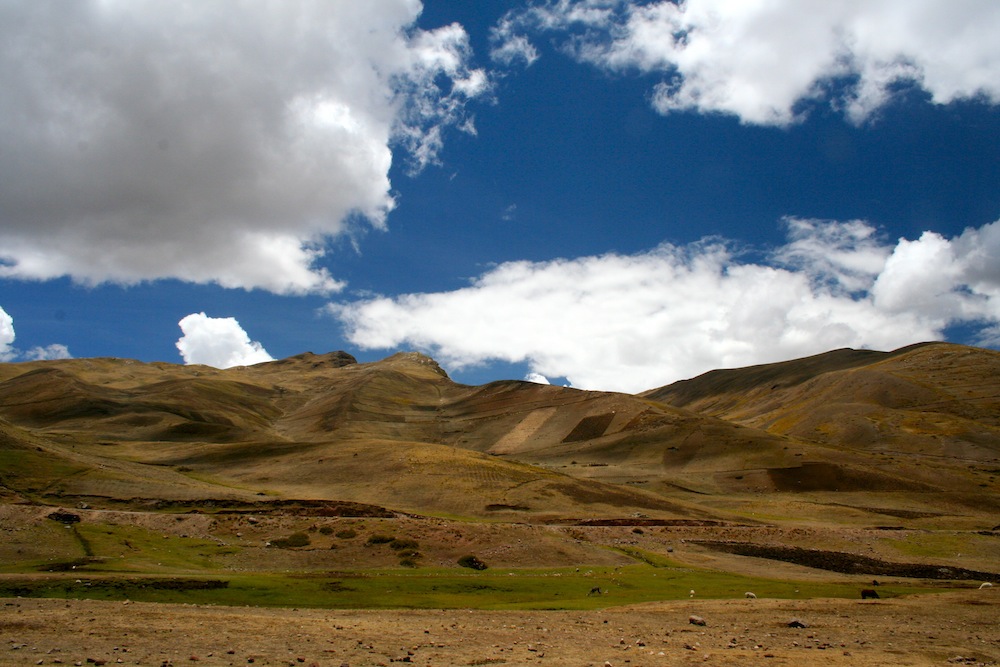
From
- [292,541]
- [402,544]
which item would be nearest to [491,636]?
[402,544]

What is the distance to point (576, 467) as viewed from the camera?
→ 15788 cm

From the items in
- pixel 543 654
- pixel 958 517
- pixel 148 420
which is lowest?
pixel 958 517

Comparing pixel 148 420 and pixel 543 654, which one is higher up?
pixel 148 420

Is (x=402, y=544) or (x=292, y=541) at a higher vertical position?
(x=292, y=541)

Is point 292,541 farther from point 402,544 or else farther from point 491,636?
point 491,636

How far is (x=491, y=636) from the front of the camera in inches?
1057

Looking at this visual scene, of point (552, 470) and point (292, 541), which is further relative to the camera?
point (552, 470)

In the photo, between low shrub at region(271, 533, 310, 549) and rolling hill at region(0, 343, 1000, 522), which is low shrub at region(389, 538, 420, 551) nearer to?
low shrub at region(271, 533, 310, 549)

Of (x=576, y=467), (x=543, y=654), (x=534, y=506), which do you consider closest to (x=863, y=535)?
(x=534, y=506)

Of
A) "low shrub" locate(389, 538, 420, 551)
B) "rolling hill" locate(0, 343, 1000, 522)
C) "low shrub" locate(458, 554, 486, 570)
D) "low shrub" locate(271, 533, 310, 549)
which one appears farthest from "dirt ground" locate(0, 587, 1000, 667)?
"rolling hill" locate(0, 343, 1000, 522)

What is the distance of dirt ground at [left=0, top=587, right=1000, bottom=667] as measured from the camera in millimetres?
22047

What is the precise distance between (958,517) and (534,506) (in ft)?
211

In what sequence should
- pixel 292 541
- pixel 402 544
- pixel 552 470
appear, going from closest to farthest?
pixel 402 544 → pixel 292 541 → pixel 552 470

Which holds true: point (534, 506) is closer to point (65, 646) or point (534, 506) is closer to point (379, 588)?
point (379, 588)
